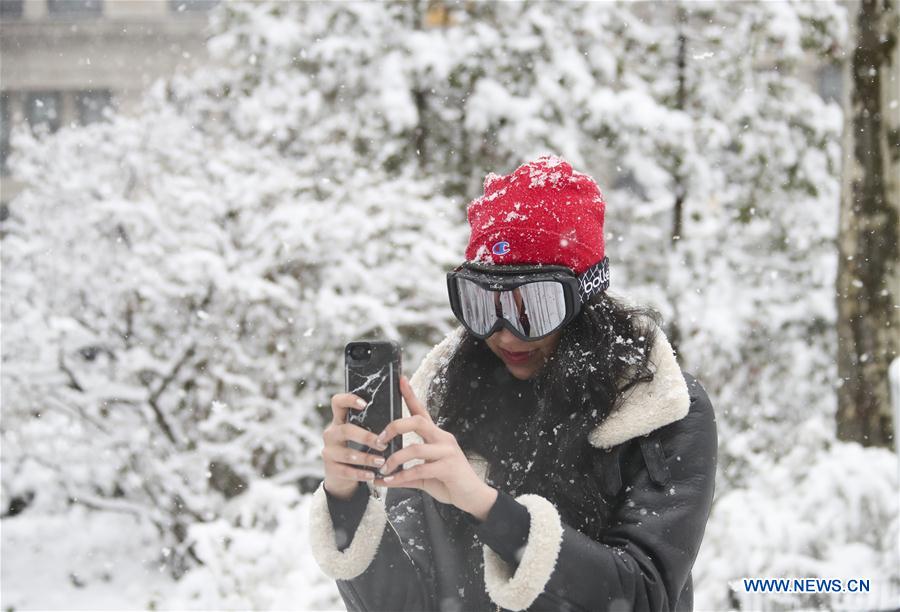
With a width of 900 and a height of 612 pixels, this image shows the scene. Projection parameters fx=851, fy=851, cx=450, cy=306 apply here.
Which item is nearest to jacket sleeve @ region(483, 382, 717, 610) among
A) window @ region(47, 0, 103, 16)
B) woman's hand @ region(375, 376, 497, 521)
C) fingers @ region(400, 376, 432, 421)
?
woman's hand @ region(375, 376, 497, 521)

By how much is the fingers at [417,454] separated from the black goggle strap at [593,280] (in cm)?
44

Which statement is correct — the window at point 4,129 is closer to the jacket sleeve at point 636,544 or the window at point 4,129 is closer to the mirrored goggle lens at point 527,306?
the mirrored goggle lens at point 527,306

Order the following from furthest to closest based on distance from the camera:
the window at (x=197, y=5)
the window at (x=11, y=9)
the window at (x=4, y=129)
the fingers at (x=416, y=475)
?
the window at (x=11, y=9) → the window at (x=4, y=129) → the window at (x=197, y=5) → the fingers at (x=416, y=475)

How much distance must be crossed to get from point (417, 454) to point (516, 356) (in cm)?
45

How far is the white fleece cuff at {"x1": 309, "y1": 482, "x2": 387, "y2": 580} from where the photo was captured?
5.09 feet

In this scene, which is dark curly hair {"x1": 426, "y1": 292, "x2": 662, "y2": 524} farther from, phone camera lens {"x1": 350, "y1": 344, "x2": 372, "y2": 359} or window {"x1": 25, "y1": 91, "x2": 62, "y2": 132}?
window {"x1": 25, "y1": 91, "x2": 62, "y2": 132}

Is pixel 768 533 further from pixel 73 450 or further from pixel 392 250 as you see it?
pixel 73 450

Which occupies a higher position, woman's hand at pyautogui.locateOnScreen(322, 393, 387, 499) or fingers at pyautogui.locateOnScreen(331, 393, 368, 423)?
fingers at pyautogui.locateOnScreen(331, 393, 368, 423)

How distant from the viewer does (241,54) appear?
27.0 ft

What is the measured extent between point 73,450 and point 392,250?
295 cm

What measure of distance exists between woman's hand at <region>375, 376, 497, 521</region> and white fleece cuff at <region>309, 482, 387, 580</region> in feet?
0.80

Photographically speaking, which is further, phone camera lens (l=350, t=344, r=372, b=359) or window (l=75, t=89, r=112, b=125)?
window (l=75, t=89, r=112, b=125)

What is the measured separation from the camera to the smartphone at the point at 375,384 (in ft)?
4.52

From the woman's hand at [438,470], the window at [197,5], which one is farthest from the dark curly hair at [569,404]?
the window at [197,5]
